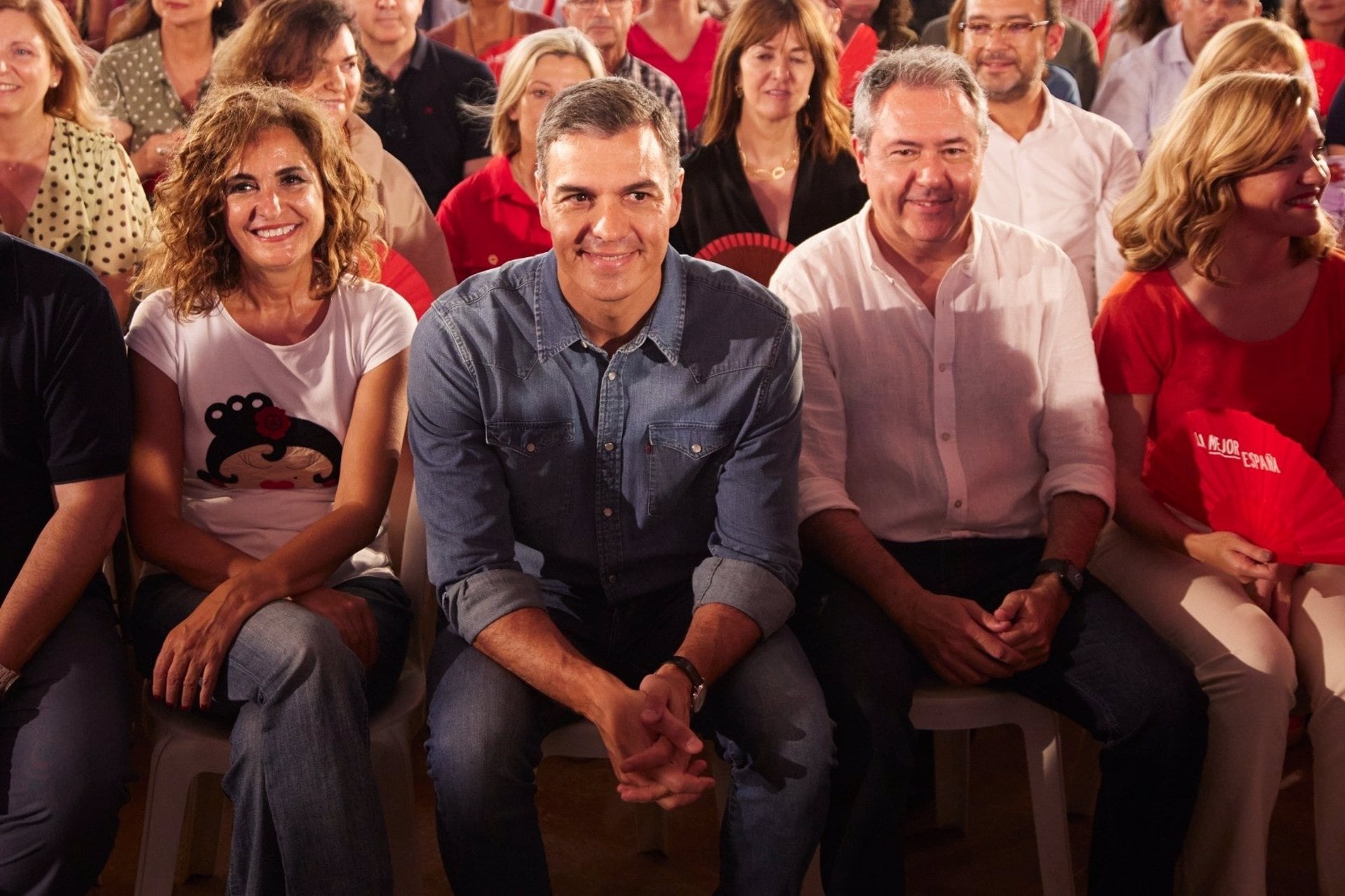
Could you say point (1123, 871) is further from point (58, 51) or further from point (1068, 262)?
point (58, 51)

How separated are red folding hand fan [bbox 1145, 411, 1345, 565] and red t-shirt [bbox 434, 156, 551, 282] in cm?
172

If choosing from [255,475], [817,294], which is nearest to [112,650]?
[255,475]

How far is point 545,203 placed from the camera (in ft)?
6.70

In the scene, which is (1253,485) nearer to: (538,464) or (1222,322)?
(1222,322)

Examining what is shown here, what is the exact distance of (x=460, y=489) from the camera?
1985mm

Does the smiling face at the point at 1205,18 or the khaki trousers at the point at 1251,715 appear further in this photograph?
the smiling face at the point at 1205,18

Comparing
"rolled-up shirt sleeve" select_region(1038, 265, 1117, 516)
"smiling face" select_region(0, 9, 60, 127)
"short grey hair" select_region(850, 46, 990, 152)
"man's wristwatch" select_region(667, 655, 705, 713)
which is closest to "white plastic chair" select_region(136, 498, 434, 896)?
"man's wristwatch" select_region(667, 655, 705, 713)

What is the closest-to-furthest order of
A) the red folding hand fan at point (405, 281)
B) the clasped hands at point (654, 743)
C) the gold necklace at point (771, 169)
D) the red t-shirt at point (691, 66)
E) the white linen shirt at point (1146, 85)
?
the clasped hands at point (654, 743)
the red folding hand fan at point (405, 281)
the gold necklace at point (771, 169)
the white linen shirt at point (1146, 85)
the red t-shirt at point (691, 66)

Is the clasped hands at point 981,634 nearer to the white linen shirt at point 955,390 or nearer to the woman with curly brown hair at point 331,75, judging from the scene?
the white linen shirt at point 955,390

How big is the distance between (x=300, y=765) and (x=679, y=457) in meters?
0.69

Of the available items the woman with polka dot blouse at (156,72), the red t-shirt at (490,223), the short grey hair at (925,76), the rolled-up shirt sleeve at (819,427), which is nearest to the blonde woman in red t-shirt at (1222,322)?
the short grey hair at (925,76)

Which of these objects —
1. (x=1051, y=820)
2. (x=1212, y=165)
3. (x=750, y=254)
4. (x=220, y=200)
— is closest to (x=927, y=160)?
(x=1212, y=165)

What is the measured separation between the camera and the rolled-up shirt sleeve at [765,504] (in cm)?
201

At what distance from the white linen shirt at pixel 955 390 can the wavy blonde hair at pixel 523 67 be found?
143 cm
